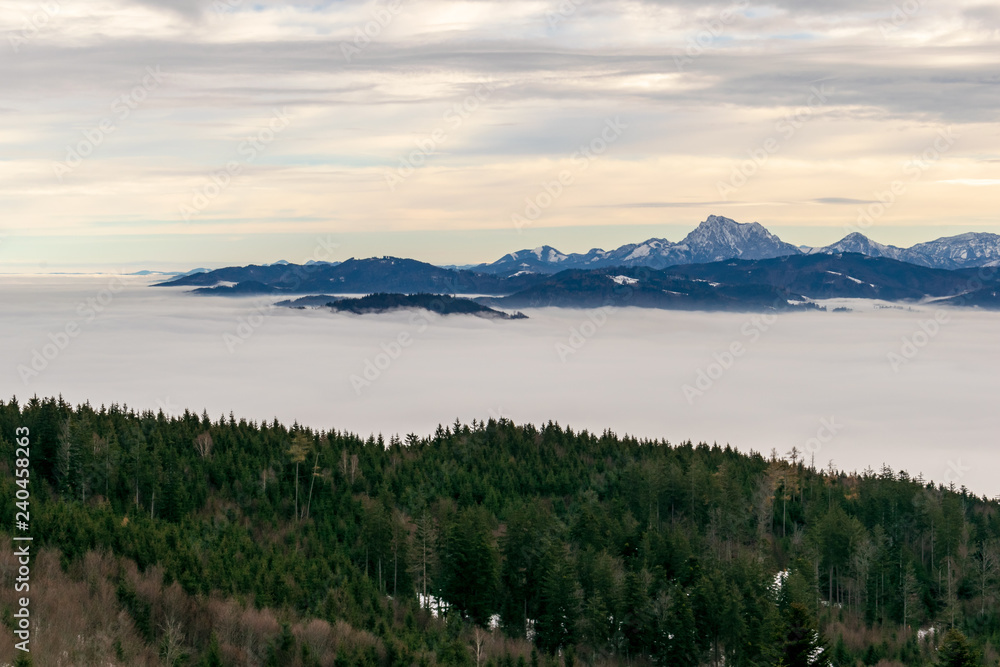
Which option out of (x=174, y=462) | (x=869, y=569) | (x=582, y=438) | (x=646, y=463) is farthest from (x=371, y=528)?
(x=582, y=438)

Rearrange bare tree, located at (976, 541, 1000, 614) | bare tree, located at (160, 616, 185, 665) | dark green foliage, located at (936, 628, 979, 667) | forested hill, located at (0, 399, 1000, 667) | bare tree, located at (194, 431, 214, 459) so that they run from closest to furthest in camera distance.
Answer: dark green foliage, located at (936, 628, 979, 667) → bare tree, located at (160, 616, 185, 665) → forested hill, located at (0, 399, 1000, 667) → bare tree, located at (976, 541, 1000, 614) → bare tree, located at (194, 431, 214, 459)

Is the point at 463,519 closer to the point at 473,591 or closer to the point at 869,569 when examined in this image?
the point at 473,591

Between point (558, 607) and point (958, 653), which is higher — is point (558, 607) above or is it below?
below

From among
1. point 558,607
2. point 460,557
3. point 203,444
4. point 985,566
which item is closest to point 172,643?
point 460,557

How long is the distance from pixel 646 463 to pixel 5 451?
10133 centimetres

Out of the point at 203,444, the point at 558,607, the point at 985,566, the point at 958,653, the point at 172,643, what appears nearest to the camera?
the point at 958,653

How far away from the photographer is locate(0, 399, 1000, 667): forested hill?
66.4 meters

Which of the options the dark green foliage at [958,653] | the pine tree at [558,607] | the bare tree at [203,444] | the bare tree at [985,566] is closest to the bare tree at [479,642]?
the pine tree at [558,607]

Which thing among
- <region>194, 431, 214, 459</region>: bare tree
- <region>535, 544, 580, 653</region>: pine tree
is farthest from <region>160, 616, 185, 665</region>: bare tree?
<region>194, 431, 214, 459</region>: bare tree

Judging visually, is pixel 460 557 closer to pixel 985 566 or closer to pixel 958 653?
pixel 958 653

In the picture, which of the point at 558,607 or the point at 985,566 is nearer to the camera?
the point at 558,607

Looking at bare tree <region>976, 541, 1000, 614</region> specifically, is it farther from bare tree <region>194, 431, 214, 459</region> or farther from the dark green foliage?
bare tree <region>194, 431, 214, 459</region>

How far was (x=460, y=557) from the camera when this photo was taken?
281ft

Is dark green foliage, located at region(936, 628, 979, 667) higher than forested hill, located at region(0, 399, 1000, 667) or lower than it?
higher
